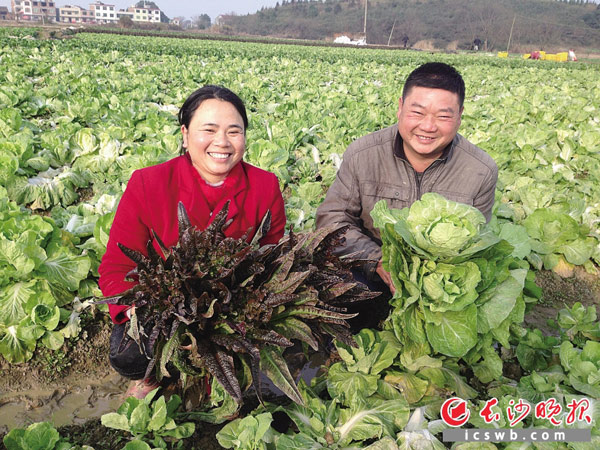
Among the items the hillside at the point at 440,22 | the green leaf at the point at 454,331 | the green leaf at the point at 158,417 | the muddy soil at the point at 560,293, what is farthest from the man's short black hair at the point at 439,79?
the hillside at the point at 440,22

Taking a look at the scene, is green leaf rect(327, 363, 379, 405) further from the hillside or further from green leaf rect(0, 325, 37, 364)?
the hillside

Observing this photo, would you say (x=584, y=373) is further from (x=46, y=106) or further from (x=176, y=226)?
(x=46, y=106)

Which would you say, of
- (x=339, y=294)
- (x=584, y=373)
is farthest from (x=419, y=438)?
(x=584, y=373)

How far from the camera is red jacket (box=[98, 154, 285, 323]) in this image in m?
2.05

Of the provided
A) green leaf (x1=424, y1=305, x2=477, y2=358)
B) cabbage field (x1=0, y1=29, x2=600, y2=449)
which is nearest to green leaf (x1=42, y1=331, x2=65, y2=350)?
cabbage field (x1=0, y1=29, x2=600, y2=449)

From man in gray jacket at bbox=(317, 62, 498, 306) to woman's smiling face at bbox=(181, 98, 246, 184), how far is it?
968mm

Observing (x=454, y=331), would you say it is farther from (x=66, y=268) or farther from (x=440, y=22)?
(x=440, y=22)

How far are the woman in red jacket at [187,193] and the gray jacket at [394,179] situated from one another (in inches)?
34.9

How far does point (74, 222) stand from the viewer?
3.33m

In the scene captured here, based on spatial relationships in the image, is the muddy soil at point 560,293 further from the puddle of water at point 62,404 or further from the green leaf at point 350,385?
the puddle of water at point 62,404

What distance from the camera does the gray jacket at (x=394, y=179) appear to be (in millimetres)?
2881

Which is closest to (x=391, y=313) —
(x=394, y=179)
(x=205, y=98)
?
(x=394, y=179)

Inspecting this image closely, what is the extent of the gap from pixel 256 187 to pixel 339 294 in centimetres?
79

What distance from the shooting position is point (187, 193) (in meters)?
2.19
